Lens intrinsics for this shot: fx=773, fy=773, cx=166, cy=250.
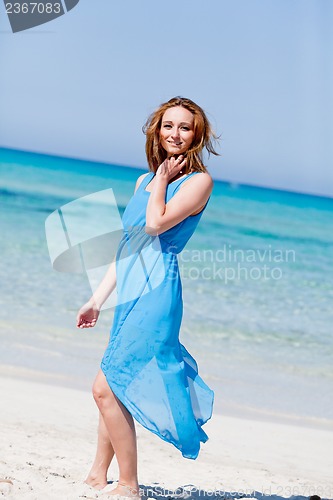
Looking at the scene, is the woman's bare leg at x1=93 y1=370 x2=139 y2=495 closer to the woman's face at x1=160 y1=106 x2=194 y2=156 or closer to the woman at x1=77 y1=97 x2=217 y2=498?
the woman at x1=77 y1=97 x2=217 y2=498

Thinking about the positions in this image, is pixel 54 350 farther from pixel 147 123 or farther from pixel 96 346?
pixel 147 123

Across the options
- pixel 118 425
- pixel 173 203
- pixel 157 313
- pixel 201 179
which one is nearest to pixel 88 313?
pixel 157 313

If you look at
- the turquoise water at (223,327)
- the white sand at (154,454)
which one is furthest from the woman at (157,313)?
the turquoise water at (223,327)

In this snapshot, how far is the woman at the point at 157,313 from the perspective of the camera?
3166mm

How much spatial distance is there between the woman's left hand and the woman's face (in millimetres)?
45

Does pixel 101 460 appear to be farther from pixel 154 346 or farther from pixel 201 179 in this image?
pixel 201 179

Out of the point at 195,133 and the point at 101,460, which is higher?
the point at 195,133

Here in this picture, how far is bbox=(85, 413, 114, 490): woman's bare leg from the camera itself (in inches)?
134

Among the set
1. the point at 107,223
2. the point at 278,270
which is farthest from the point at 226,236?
the point at 278,270

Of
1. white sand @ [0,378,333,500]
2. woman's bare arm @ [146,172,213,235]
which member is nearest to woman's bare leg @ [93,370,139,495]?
white sand @ [0,378,333,500]

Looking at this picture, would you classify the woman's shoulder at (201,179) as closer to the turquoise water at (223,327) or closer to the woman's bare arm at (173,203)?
the woman's bare arm at (173,203)

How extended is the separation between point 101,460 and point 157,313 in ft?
2.53

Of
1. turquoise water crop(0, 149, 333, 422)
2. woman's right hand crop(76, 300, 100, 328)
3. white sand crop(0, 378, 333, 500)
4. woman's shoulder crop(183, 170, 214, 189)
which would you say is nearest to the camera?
woman's shoulder crop(183, 170, 214, 189)

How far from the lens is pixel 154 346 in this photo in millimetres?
3168
